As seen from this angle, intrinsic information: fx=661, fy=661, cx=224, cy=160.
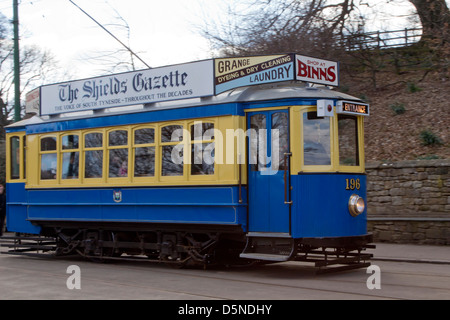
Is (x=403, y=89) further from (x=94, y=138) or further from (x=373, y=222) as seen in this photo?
(x=94, y=138)

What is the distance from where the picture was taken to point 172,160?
37.4ft

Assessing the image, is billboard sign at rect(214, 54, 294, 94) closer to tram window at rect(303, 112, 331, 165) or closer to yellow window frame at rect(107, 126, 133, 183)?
tram window at rect(303, 112, 331, 165)

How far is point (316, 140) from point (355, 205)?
1.20 metres

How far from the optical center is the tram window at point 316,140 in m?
10.3

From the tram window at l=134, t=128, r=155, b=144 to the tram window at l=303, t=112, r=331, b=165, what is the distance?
292 cm

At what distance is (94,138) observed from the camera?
41.9ft

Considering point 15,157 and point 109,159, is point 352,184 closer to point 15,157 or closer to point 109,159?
point 109,159

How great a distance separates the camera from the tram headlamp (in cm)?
1038

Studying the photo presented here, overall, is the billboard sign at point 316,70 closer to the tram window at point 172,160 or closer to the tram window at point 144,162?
the tram window at point 172,160

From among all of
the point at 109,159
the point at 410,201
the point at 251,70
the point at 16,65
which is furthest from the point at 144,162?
the point at 16,65

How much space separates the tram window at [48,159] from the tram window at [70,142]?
0.98ft

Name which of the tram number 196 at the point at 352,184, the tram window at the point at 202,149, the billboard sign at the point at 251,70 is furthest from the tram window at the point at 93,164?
the tram number 196 at the point at 352,184

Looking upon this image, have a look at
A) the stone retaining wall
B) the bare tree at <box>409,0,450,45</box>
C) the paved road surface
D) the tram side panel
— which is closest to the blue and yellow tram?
the tram side panel
